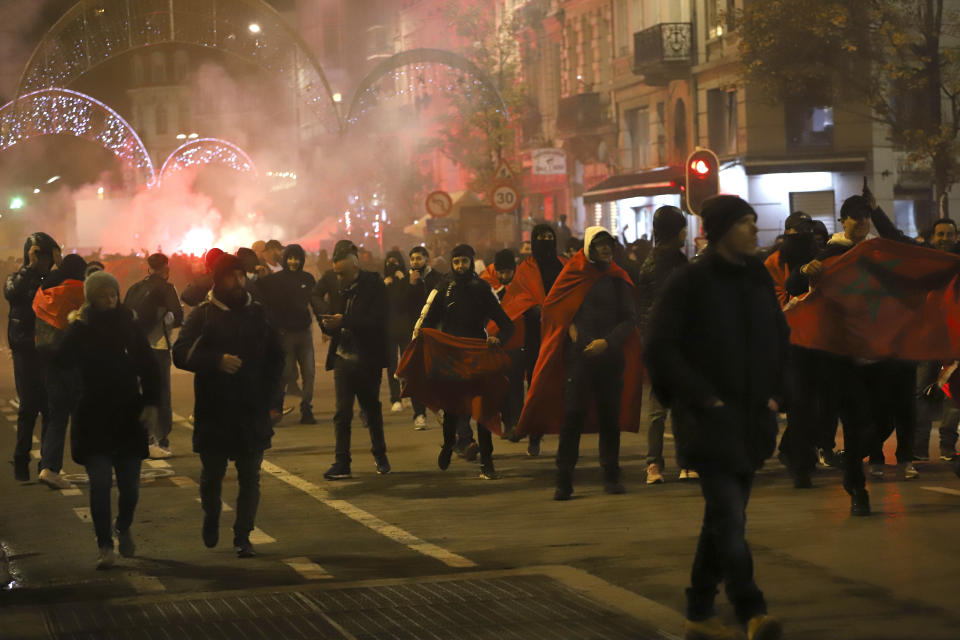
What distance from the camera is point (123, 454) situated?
9.26 meters

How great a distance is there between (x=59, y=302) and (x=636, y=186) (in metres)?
28.5

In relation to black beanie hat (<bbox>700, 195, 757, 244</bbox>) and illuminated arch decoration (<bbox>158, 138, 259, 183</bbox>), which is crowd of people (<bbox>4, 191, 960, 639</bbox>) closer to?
black beanie hat (<bbox>700, 195, 757, 244</bbox>)

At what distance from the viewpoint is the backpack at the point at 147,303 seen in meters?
14.5

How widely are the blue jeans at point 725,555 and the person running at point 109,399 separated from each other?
377cm

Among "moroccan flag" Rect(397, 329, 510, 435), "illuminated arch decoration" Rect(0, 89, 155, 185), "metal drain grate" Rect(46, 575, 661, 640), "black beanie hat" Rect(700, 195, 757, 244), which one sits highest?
"illuminated arch decoration" Rect(0, 89, 155, 185)

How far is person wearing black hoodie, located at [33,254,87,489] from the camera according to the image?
12.6 metres

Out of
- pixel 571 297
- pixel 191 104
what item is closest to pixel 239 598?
pixel 571 297

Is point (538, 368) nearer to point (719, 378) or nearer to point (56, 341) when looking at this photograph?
point (56, 341)

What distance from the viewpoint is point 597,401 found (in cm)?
1167

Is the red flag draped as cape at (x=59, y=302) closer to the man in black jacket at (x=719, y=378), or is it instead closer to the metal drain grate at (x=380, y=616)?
the metal drain grate at (x=380, y=616)

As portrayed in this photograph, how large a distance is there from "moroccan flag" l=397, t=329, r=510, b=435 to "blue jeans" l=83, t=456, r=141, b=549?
4072 millimetres

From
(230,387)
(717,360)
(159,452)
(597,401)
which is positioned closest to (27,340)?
(159,452)

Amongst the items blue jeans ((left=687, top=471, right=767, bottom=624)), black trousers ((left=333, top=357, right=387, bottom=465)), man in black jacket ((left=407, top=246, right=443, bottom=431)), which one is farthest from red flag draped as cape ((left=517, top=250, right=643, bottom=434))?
blue jeans ((left=687, top=471, right=767, bottom=624))

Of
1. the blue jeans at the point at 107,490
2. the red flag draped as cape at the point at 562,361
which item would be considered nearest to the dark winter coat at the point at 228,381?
the blue jeans at the point at 107,490
